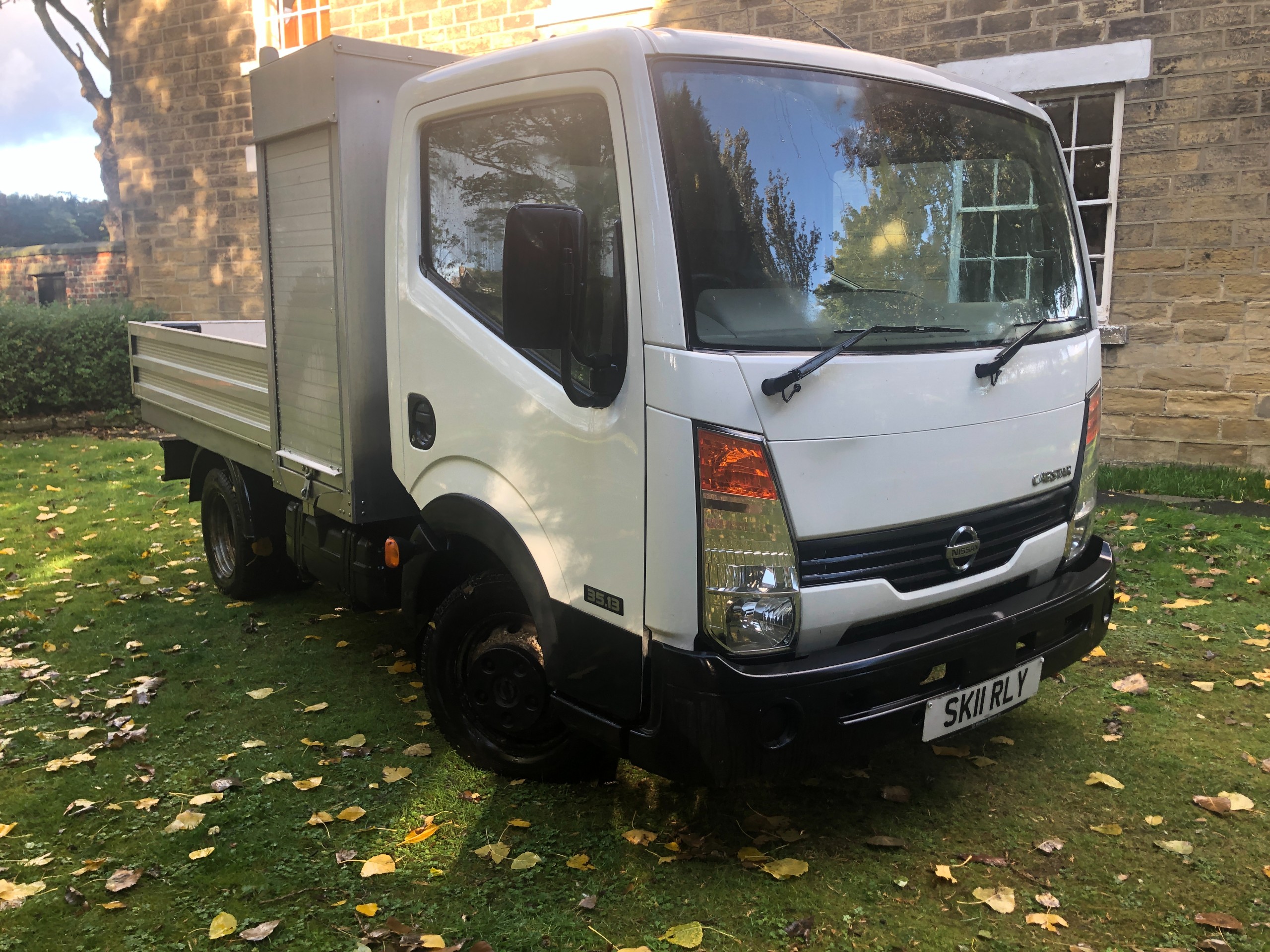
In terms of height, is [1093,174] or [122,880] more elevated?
[1093,174]

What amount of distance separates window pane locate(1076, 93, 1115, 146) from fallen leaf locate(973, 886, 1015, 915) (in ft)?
22.8

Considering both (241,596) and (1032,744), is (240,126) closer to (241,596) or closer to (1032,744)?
(241,596)

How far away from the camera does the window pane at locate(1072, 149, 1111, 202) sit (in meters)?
7.96

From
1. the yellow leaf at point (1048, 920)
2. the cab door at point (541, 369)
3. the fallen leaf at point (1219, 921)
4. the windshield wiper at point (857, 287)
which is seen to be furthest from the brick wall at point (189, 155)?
the fallen leaf at point (1219, 921)

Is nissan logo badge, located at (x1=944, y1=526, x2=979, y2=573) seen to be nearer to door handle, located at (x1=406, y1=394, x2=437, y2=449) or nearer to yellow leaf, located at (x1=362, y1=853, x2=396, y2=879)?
door handle, located at (x1=406, y1=394, x2=437, y2=449)

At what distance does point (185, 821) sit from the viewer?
330 centimetres

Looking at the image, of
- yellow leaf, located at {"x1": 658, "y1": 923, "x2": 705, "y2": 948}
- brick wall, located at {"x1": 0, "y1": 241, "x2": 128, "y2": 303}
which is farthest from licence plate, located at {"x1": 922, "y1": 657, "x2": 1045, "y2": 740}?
brick wall, located at {"x1": 0, "y1": 241, "x2": 128, "y2": 303}

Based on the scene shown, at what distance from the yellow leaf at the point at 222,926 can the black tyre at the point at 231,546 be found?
2823 millimetres

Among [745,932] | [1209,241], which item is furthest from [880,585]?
[1209,241]

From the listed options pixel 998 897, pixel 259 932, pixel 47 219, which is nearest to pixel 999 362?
pixel 998 897

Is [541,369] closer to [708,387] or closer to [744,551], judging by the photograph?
[708,387]

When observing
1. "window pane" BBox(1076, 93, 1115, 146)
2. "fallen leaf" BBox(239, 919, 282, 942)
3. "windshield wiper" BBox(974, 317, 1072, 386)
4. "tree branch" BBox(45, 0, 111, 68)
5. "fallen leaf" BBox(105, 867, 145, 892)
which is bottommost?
"fallen leaf" BBox(105, 867, 145, 892)

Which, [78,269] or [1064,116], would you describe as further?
[78,269]

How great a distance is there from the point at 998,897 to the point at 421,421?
7.81ft
